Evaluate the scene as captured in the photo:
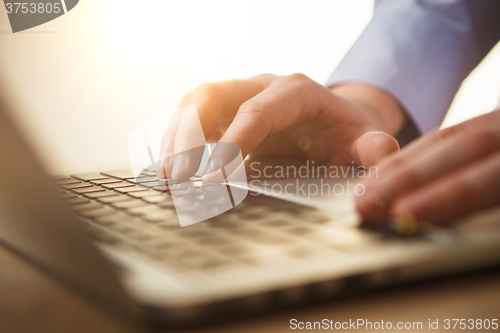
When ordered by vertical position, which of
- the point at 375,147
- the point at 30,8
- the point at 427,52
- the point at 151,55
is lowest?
the point at 375,147

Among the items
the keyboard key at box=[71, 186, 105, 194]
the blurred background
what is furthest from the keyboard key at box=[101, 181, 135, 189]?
the blurred background

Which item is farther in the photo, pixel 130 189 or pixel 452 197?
pixel 130 189

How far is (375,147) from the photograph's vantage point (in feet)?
1.53

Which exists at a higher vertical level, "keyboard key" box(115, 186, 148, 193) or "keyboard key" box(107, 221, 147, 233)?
"keyboard key" box(107, 221, 147, 233)

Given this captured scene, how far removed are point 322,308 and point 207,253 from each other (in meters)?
0.06

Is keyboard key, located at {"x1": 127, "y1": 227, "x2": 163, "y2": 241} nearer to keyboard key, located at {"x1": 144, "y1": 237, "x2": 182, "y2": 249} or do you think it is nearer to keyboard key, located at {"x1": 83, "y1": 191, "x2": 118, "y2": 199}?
keyboard key, located at {"x1": 144, "y1": 237, "x2": 182, "y2": 249}

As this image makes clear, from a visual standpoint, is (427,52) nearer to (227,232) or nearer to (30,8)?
(227,232)

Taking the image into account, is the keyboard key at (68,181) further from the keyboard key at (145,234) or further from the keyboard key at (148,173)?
the keyboard key at (145,234)

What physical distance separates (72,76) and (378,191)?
1.20m

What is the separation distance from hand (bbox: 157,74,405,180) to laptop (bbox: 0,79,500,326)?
0.23 m

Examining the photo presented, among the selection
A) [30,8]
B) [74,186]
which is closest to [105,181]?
[74,186]

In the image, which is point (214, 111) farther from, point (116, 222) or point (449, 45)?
point (449, 45)

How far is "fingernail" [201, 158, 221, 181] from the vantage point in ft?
1.34

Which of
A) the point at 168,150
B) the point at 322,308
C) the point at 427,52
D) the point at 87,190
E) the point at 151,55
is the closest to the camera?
the point at 322,308
